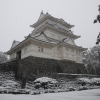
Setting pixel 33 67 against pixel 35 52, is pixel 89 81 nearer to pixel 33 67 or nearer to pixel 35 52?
pixel 33 67

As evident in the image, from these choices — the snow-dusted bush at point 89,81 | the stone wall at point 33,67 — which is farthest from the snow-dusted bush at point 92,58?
the stone wall at point 33,67

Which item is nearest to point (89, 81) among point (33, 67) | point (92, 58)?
point (33, 67)

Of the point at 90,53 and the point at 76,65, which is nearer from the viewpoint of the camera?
the point at 76,65

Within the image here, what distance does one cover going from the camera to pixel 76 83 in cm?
1667

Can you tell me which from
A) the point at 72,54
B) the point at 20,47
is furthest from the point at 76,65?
the point at 20,47

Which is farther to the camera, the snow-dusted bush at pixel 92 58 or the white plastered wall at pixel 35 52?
the snow-dusted bush at pixel 92 58

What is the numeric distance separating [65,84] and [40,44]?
27.1ft

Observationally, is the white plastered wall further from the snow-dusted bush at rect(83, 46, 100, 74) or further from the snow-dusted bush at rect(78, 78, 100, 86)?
the snow-dusted bush at rect(83, 46, 100, 74)

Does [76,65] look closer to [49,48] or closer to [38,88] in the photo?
[49,48]

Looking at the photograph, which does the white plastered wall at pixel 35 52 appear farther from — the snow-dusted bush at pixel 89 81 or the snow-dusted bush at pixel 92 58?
the snow-dusted bush at pixel 92 58

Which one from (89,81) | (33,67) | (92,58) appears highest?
(92,58)

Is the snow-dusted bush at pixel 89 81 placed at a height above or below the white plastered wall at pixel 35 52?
below

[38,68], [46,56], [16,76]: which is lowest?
[16,76]

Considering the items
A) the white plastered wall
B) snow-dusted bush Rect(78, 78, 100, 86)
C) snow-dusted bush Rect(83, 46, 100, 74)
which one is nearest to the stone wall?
the white plastered wall
